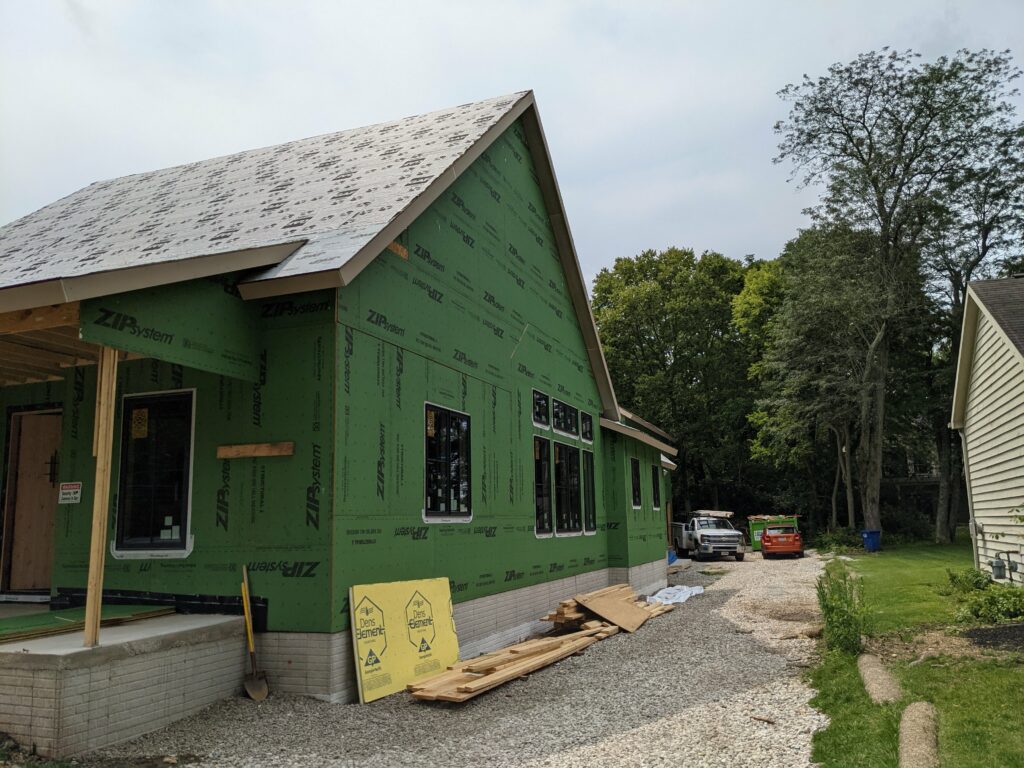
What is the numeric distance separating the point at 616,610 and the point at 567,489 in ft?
7.55

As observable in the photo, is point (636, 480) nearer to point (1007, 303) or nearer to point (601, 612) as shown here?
point (601, 612)

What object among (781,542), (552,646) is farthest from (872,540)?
(552,646)

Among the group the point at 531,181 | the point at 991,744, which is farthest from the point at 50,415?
the point at 991,744

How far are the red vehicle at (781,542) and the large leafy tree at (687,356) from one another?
11.5 m

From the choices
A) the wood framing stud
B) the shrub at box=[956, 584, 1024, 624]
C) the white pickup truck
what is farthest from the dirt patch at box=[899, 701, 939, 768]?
the white pickup truck

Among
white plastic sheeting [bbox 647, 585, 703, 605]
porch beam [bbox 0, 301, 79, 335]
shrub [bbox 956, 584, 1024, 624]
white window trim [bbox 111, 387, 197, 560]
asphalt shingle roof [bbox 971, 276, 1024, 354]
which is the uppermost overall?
asphalt shingle roof [bbox 971, 276, 1024, 354]

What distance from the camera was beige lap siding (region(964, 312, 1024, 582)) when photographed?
12.2 m

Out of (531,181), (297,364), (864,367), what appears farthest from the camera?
(864,367)

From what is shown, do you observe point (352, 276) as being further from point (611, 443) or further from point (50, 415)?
point (611, 443)

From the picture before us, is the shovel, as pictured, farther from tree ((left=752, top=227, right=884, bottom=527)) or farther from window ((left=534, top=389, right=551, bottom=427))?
tree ((left=752, top=227, right=884, bottom=527))

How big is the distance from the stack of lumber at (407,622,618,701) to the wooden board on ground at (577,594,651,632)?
1201 millimetres

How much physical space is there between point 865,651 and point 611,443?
8.17 m

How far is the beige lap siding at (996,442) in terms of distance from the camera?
12.2m

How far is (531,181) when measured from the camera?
43.9 ft
